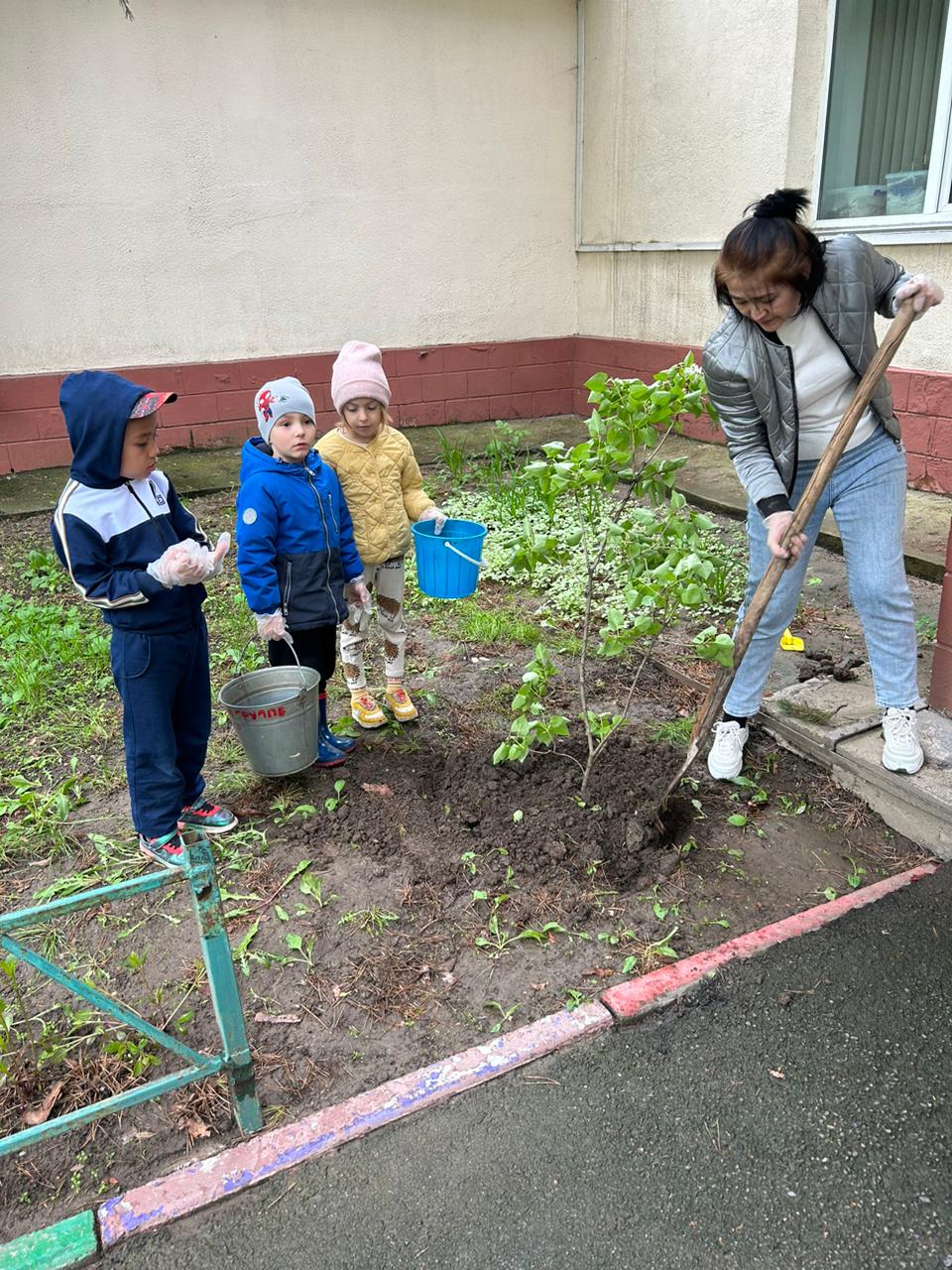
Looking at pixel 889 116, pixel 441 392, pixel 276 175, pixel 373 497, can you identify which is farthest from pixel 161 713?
pixel 441 392

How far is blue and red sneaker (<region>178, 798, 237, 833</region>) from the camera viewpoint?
3.27 metres

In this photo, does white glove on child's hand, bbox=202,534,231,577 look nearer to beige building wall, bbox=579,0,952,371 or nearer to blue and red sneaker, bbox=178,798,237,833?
blue and red sneaker, bbox=178,798,237,833

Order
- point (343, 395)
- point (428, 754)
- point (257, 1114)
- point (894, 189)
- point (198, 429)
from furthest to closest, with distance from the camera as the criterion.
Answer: point (198, 429)
point (894, 189)
point (428, 754)
point (343, 395)
point (257, 1114)

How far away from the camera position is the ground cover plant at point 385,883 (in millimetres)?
2314

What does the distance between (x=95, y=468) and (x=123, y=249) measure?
6.00 metres

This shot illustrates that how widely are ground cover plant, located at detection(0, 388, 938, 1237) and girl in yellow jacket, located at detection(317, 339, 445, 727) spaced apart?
0.83ft

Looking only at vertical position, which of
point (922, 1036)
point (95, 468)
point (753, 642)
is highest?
point (95, 468)

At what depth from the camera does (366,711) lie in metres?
3.92

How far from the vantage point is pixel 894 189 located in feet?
20.8

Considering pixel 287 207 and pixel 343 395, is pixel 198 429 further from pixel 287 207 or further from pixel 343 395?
pixel 343 395

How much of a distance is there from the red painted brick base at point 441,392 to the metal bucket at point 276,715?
480cm

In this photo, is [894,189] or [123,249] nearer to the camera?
[894,189]

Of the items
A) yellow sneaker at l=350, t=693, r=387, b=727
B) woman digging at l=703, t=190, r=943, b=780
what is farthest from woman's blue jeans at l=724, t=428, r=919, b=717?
yellow sneaker at l=350, t=693, r=387, b=727

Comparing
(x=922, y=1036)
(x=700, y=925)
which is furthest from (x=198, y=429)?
(x=922, y=1036)
